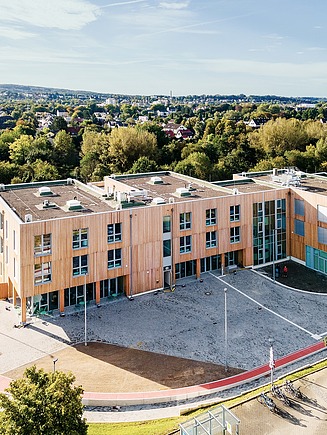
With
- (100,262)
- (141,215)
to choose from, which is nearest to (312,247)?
(141,215)

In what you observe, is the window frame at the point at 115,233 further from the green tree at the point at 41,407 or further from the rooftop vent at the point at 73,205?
the green tree at the point at 41,407

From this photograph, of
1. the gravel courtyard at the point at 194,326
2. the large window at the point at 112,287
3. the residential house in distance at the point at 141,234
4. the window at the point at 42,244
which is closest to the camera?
the gravel courtyard at the point at 194,326

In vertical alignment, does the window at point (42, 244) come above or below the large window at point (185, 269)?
above

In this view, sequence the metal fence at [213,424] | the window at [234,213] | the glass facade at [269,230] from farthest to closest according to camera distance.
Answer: the glass facade at [269,230]
the window at [234,213]
the metal fence at [213,424]

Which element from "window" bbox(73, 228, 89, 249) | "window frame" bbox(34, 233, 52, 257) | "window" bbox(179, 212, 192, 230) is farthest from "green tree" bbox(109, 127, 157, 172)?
"window frame" bbox(34, 233, 52, 257)

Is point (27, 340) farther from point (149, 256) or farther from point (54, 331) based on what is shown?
point (149, 256)

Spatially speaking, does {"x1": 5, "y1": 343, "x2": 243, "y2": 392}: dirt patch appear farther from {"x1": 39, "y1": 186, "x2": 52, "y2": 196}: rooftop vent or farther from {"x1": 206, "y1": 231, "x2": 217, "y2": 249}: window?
{"x1": 39, "y1": 186, "x2": 52, "y2": 196}: rooftop vent

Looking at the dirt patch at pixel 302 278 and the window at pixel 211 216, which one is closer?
the dirt patch at pixel 302 278

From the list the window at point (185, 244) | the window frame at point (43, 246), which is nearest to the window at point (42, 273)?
the window frame at point (43, 246)
